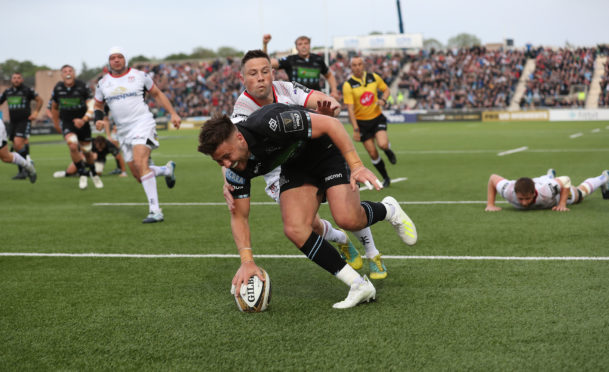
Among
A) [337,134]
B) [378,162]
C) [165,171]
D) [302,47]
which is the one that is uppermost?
[302,47]

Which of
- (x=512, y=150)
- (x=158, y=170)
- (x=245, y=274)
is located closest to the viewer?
(x=245, y=274)

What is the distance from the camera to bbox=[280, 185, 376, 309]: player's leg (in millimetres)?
4719

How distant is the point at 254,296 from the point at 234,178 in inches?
32.0

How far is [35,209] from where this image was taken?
11.0m

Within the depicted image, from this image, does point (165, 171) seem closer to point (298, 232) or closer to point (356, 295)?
point (298, 232)

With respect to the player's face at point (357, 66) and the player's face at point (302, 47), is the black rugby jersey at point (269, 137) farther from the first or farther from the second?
the player's face at point (357, 66)

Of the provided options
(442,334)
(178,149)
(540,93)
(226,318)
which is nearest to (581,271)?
(442,334)

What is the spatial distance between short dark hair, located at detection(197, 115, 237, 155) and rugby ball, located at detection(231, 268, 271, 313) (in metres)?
1.08

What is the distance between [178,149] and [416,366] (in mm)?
23798

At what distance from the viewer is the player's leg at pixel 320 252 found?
4719 millimetres

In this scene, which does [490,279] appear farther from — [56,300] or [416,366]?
[56,300]

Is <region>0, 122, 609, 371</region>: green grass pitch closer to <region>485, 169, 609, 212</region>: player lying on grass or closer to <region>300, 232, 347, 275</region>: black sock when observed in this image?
<region>485, 169, 609, 212</region>: player lying on grass

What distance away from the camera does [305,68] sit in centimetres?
1230

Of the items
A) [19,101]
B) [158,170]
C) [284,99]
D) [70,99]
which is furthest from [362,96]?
[19,101]
